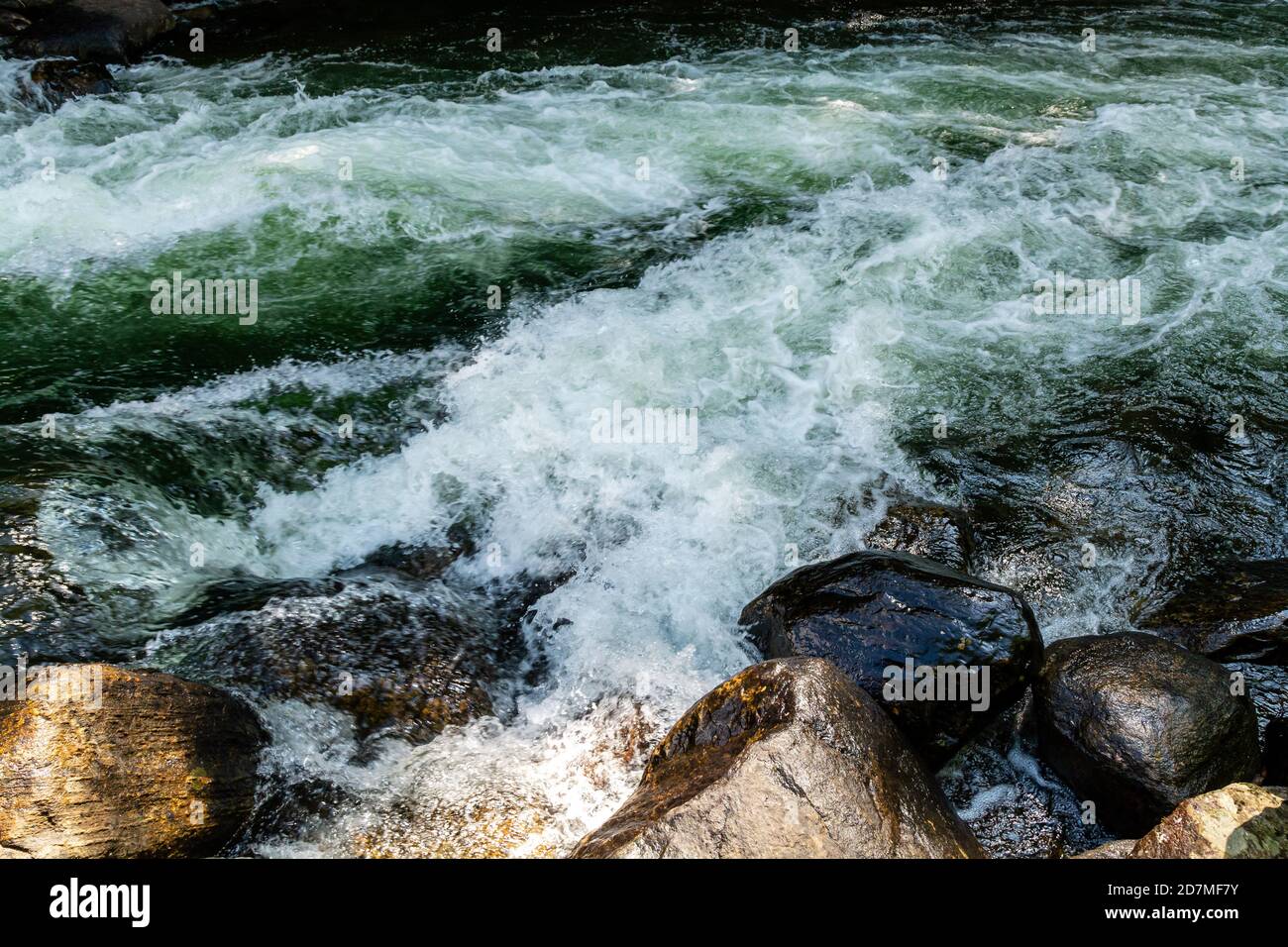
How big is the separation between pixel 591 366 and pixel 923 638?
11.1 feet

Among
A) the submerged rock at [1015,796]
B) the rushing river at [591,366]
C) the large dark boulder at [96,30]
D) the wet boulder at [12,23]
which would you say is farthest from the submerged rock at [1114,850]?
the wet boulder at [12,23]

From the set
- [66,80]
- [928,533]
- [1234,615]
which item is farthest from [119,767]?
[66,80]

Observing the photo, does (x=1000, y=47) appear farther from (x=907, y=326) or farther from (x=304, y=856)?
(x=304, y=856)

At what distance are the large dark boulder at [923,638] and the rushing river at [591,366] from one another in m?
0.43

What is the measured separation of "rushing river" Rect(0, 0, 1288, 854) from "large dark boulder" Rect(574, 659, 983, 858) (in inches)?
30.5

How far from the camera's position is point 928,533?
5.95 metres

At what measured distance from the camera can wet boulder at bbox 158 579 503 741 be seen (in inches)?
191

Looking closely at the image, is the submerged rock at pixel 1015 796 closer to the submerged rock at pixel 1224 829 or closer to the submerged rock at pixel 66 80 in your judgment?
the submerged rock at pixel 1224 829

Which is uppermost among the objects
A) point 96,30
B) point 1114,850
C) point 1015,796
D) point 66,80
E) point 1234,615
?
point 96,30

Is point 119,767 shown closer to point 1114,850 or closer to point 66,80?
point 1114,850
